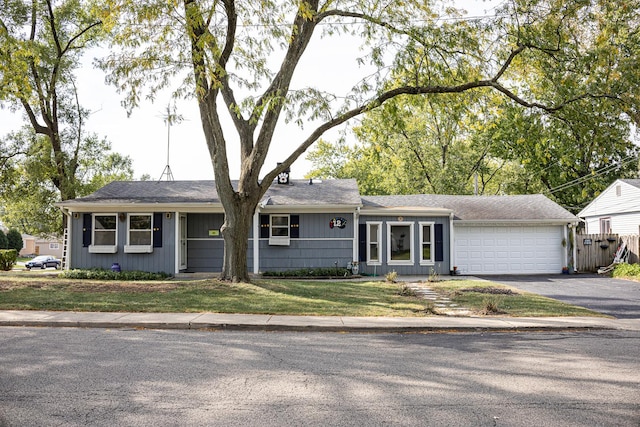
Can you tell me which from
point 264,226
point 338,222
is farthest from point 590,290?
point 264,226

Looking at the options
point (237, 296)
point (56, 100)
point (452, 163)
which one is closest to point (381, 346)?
point (237, 296)

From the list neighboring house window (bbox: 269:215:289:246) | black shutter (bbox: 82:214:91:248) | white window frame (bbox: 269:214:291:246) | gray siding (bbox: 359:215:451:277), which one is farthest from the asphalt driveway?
black shutter (bbox: 82:214:91:248)

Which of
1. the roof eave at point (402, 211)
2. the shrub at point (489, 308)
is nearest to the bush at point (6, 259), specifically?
the roof eave at point (402, 211)

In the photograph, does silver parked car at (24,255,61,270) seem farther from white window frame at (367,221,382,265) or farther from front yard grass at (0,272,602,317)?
white window frame at (367,221,382,265)

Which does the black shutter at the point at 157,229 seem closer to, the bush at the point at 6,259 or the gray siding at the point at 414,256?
the gray siding at the point at 414,256

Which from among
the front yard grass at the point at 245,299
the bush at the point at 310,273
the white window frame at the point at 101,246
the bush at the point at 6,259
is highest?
the white window frame at the point at 101,246

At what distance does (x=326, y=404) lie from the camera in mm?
4875

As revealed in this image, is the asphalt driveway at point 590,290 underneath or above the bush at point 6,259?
underneath

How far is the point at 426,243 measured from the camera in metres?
21.5

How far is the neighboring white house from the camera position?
27.0 meters

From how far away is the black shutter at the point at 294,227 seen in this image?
20562mm

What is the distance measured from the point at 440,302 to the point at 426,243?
28.3ft

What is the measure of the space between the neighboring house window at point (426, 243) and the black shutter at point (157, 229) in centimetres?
1019

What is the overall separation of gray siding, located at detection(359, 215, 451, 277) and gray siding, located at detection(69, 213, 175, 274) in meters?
7.40
